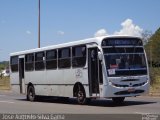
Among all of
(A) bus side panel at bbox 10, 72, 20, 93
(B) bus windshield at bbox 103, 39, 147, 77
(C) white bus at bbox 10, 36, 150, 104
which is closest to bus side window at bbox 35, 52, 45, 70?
(C) white bus at bbox 10, 36, 150, 104

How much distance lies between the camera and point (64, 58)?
76.7 ft

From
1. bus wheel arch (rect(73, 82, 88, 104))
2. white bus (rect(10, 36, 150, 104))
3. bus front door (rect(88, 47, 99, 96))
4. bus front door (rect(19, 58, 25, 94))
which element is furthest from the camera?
bus front door (rect(19, 58, 25, 94))

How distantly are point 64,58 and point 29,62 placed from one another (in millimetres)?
4730

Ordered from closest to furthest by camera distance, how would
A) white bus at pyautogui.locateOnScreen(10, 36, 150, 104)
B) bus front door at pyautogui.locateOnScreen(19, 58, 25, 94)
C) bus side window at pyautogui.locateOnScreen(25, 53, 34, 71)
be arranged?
white bus at pyautogui.locateOnScreen(10, 36, 150, 104) → bus side window at pyautogui.locateOnScreen(25, 53, 34, 71) → bus front door at pyautogui.locateOnScreen(19, 58, 25, 94)

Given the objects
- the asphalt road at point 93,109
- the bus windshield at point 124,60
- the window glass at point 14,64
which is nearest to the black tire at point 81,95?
the asphalt road at point 93,109

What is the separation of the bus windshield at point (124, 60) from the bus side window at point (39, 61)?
6.24 meters

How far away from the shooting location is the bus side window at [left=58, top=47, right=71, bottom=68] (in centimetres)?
2306

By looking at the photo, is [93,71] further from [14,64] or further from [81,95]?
[14,64]

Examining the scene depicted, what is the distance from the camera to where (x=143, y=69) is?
2089cm

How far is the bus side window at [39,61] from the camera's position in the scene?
25953 millimetres

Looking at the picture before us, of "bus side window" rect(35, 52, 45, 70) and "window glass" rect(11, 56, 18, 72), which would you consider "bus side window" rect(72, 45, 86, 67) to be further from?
"window glass" rect(11, 56, 18, 72)

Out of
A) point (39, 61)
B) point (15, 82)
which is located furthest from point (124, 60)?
point (15, 82)

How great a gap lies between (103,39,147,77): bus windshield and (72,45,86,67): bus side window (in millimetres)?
1491

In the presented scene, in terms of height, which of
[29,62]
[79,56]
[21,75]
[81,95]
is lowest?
[81,95]
